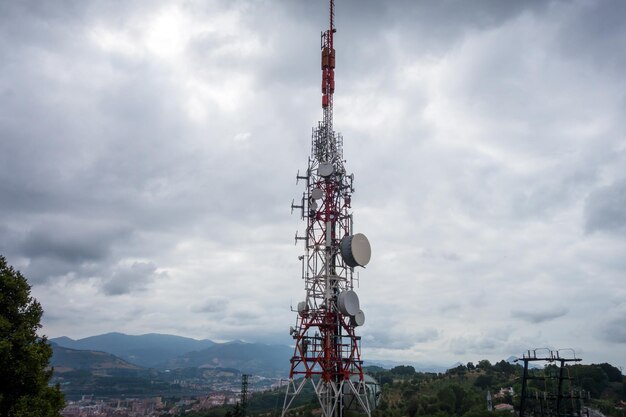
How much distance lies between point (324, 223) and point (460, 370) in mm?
71082

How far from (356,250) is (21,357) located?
21233 millimetres

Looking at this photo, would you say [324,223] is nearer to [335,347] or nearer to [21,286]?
[335,347]

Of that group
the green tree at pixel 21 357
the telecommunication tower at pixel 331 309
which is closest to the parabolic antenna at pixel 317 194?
the telecommunication tower at pixel 331 309

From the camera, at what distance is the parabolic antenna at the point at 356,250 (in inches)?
1330

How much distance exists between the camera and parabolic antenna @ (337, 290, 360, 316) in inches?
1304

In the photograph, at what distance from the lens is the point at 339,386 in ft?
111

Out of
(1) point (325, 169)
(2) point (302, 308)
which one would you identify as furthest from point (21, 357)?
(1) point (325, 169)

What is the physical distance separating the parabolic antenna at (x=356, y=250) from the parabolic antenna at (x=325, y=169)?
5.19 meters

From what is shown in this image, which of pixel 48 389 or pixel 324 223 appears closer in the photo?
pixel 48 389

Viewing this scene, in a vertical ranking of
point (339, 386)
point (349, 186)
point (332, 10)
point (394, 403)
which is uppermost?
point (332, 10)

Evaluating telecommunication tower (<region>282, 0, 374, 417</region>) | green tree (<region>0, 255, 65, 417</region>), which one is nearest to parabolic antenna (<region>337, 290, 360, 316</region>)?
telecommunication tower (<region>282, 0, 374, 417</region>)

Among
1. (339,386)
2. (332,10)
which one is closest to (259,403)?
(339,386)

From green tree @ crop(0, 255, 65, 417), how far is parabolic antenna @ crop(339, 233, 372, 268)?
64.8 feet

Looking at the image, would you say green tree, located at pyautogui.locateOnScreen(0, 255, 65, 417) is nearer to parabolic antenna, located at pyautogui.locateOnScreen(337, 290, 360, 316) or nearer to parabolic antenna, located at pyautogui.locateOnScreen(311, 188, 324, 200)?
parabolic antenna, located at pyautogui.locateOnScreen(337, 290, 360, 316)
